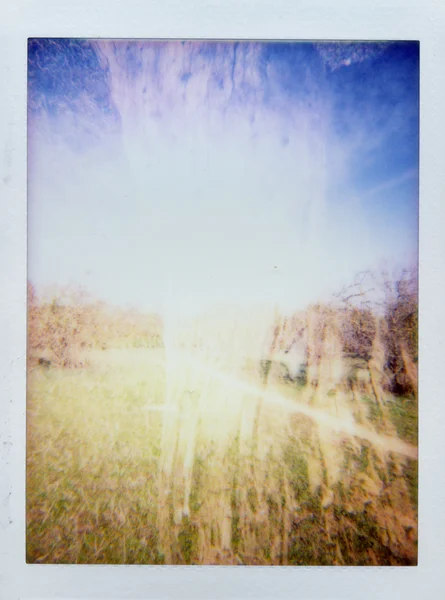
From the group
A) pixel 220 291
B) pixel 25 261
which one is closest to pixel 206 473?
pixel 220 291

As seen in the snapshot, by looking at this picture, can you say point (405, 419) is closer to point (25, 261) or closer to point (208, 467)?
point (208, 467)

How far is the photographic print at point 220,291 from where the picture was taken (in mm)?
889

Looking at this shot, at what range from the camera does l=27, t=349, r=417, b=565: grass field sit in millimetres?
885

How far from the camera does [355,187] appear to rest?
2.93ft

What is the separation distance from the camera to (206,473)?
895mm

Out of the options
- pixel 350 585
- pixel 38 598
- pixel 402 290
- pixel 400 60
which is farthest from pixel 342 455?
pixel 400 60

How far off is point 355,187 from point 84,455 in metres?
1.05

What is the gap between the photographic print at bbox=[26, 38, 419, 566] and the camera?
889 millimetres

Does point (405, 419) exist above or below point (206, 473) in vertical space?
above

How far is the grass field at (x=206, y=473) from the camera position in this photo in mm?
885

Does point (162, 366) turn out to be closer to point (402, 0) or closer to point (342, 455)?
point (342, 455)

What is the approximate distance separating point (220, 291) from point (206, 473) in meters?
0.50

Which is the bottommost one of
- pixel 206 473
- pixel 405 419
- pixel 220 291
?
pixel 206 473

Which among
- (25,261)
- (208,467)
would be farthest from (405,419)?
(25,261)
